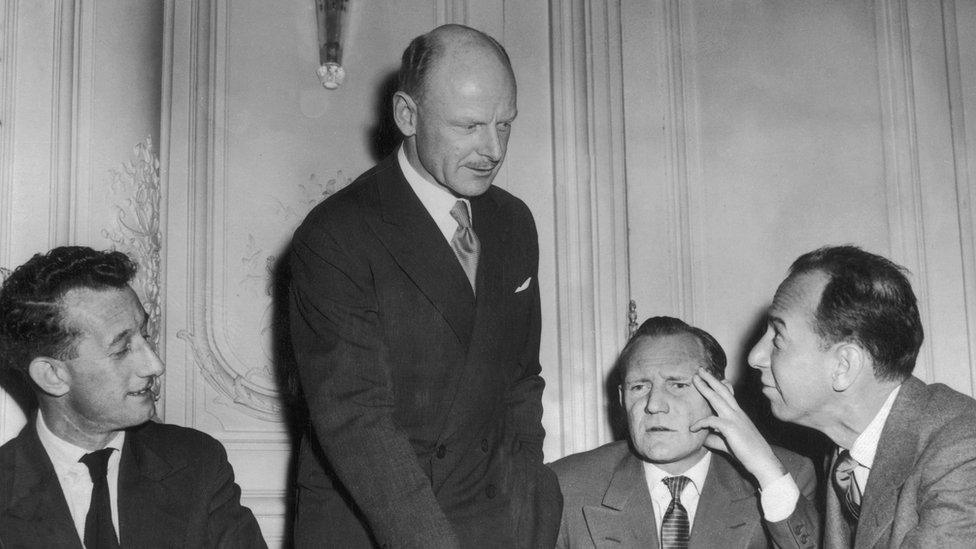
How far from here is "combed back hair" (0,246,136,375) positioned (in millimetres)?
2338

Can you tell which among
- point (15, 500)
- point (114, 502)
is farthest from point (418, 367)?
point (15, 500)

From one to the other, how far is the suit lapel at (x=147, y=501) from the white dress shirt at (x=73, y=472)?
0.03 metres

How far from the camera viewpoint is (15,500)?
2.23 meters

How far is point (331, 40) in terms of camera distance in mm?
3619

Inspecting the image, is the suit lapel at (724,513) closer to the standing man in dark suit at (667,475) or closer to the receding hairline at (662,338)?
the standing man in dark suit at (667,475)

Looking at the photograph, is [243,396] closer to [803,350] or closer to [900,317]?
[803,350]

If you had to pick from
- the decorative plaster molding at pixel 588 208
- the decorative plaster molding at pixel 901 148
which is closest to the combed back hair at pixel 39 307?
the decorative plaster molding at pixel 588 208

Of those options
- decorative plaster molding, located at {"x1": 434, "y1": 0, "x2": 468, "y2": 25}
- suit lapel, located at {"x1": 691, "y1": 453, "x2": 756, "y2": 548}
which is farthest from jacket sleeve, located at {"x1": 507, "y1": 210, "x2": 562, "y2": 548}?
decorative plaster molding, located at {"x1": 434, "y1": 0, "x2": 468, "y2": 25}

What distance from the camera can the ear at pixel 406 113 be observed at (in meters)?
2.30

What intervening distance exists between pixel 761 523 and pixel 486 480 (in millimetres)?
980

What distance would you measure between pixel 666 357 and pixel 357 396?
1.23 meters

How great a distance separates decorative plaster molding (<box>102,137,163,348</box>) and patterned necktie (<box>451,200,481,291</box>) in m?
1.21

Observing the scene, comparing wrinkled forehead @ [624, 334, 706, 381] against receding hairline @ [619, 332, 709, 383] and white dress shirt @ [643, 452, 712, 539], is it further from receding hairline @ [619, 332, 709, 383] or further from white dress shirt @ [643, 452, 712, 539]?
white dress shirt @ [643, 452, 712, 539]

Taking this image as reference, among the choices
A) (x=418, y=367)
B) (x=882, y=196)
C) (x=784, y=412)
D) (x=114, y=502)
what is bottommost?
(x=114, y=502)
